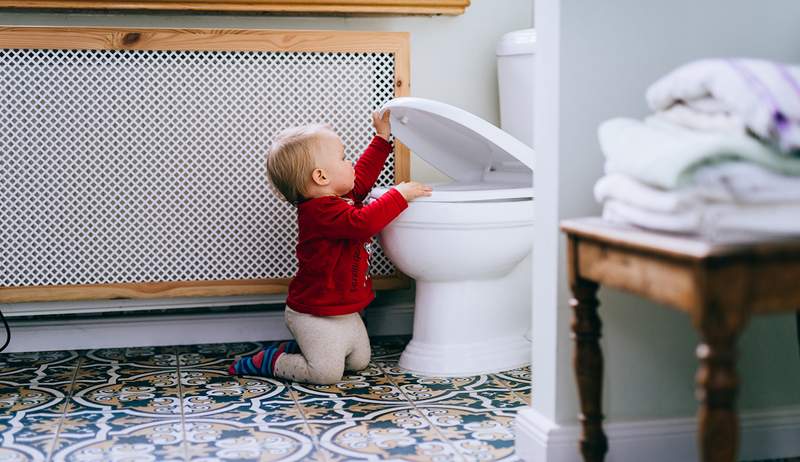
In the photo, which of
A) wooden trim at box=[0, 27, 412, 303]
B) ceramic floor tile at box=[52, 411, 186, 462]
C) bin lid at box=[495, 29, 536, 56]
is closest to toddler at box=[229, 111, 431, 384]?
wooden trim at box=[0, 27, 412, 303]

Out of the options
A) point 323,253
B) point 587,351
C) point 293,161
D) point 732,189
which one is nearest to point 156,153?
point 293,161

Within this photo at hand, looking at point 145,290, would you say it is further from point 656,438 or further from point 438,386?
point 656,438

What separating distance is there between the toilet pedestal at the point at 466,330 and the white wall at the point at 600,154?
1.87 ft

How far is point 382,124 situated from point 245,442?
894mm

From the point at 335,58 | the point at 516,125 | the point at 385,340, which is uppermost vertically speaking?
the point at 335,58

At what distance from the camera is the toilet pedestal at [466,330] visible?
2.06m

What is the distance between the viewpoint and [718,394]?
985 mm

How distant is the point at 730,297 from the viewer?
0.99 m

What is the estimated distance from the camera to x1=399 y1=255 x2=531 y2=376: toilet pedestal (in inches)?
81.3

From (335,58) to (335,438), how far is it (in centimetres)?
103

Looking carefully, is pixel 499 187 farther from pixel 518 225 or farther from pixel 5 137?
pixel 5 137

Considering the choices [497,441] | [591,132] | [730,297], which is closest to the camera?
[730,297]

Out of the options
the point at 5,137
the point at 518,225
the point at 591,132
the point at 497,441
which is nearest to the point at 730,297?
the point at 591,132

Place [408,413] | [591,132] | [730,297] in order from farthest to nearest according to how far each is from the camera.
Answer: [408,413] < [591,132] < [730,297]
